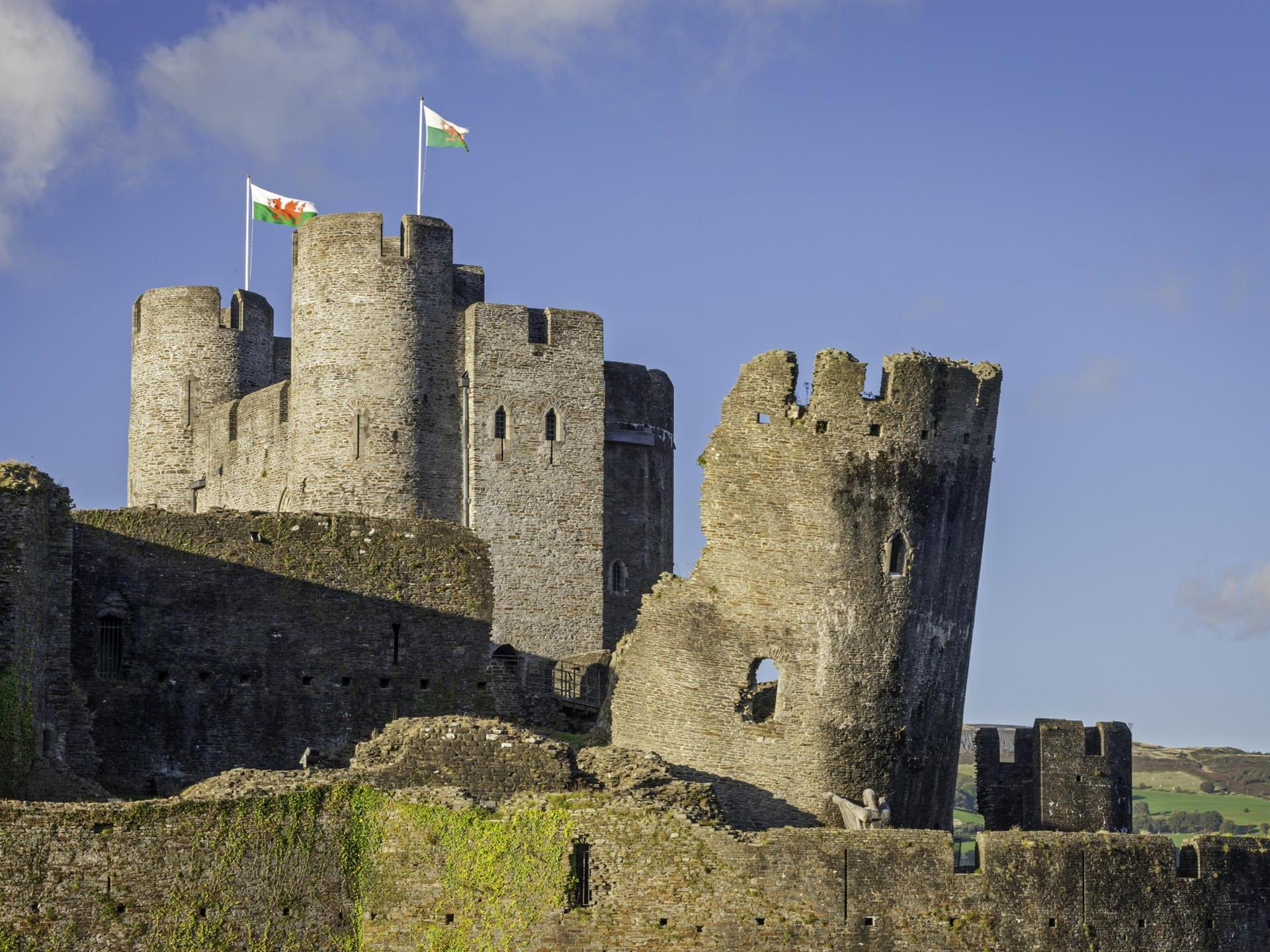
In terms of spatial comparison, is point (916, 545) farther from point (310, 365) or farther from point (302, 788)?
point (310, 365)

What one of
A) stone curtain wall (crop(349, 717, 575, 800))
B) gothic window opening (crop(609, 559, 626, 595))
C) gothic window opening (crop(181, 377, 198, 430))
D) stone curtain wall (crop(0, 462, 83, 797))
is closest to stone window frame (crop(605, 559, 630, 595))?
gothic window opening (crop(609, 559, 626, 595))

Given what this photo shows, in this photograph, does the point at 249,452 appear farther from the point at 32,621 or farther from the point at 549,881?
the point at 549,881

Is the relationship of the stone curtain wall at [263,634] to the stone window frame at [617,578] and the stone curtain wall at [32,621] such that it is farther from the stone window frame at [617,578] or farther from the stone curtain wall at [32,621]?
the stone window frame at [617,578]

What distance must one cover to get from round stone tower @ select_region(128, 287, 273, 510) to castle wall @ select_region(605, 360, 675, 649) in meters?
10.1

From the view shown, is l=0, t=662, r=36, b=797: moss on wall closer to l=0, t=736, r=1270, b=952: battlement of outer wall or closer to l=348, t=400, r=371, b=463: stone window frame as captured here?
l=0, t=736, r=1270, b=952: battlement of outer wall

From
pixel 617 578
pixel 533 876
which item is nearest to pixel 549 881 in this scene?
pixel 533 876

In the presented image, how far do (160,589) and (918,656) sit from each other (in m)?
13.3

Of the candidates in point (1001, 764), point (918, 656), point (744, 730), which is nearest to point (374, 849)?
point (744, 730)

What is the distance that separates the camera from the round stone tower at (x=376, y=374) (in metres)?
57.1

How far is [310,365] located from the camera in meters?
57.9

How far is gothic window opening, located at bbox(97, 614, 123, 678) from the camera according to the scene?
147ft

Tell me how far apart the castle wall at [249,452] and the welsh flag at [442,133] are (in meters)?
6.99

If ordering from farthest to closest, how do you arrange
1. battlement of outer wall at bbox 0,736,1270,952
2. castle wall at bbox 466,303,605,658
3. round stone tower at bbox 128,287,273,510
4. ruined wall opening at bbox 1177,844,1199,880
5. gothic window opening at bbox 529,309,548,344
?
round stone tower at bbox 128,287,273,510 < gothic window opening at bbox 529,309,548,344 < castle wall at bbox 466,303,605,658 < ruined wall opening at bbox 1177,844,1199,880 < battlement of outer wall at bbox 0,736,1270,952

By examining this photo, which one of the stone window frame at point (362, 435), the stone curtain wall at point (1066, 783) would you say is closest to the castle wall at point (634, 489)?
the stone window frame at point (362, 435)
